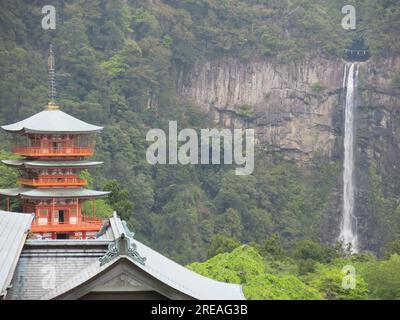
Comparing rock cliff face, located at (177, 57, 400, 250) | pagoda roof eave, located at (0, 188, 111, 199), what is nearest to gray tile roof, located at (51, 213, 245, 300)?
pagoda roof eave, located at (0, 188, 111, 199)

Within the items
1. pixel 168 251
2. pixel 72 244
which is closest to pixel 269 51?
pixel 168 251

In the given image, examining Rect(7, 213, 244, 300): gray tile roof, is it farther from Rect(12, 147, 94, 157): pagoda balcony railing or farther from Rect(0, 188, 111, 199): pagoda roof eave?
Rect(12, 147, 94, 157): pagoda balcony railing

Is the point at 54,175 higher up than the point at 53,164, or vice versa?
the point at 53,164

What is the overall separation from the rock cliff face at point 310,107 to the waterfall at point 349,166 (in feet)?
1.52

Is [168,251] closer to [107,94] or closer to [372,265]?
[107,94]

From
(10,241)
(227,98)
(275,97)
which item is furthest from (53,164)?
(227,98)

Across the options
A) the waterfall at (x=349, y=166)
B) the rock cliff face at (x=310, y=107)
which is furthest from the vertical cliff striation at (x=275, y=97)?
the waterfall at (x=349, y=166)

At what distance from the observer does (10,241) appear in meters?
14.0

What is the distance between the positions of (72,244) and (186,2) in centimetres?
7779

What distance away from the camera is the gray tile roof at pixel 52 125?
40.7 metres

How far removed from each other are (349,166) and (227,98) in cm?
1247

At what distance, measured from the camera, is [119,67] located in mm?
81438

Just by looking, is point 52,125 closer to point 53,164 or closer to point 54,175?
point 53,164

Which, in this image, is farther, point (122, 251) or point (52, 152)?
point (52, 152)
